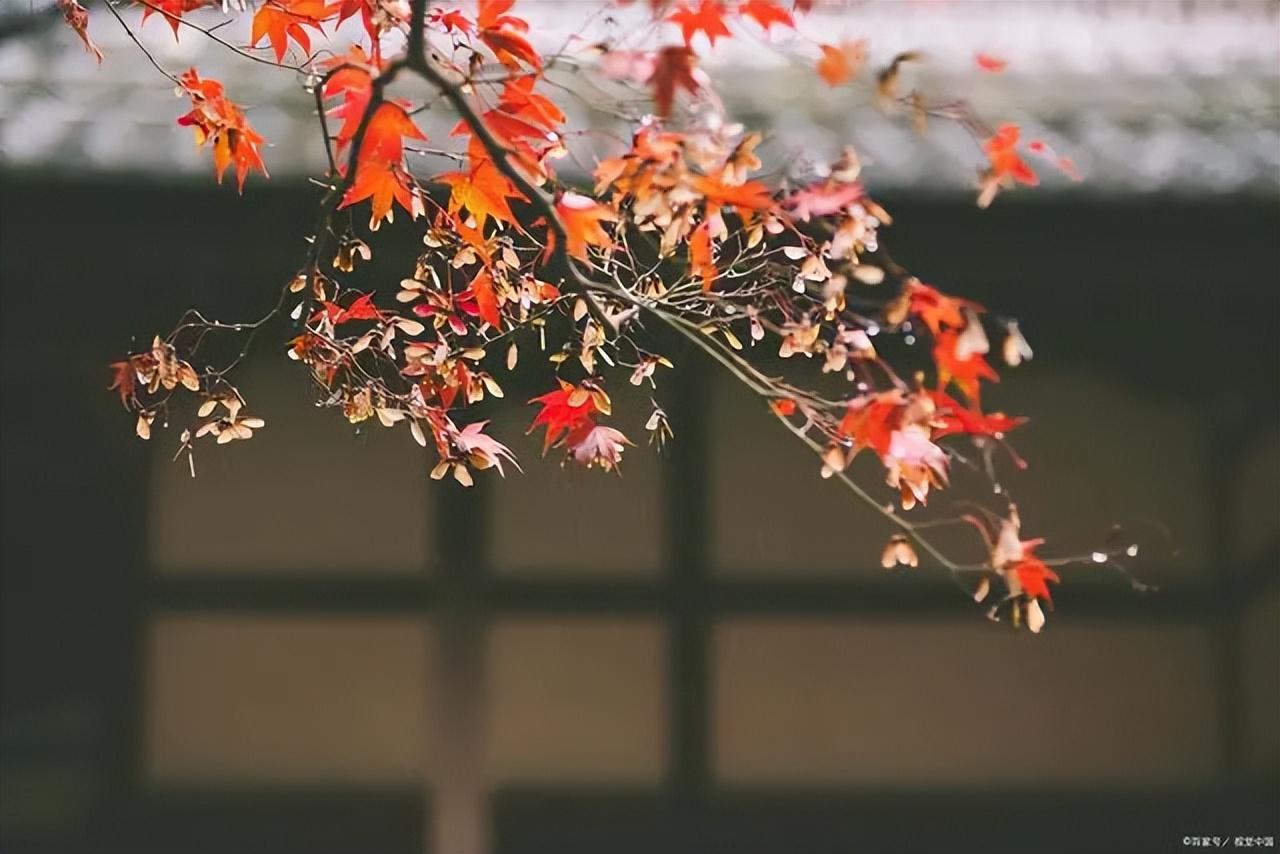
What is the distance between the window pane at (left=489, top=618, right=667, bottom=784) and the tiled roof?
6.30ft

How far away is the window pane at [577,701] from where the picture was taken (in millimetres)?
4281

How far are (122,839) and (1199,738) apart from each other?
426cm

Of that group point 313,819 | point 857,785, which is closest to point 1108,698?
point 857,785

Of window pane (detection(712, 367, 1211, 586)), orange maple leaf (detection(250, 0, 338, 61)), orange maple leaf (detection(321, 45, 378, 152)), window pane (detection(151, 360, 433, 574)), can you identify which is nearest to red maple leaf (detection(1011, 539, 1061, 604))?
orange maple leaf (detection(321, 45, 378, 152))

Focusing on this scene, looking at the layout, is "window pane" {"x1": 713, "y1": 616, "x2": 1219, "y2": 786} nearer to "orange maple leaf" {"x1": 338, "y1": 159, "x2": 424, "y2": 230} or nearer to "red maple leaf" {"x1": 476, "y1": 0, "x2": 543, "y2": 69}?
"orange maple leaf" {"x1": 338, "y1": 159, "x2": 424, "y2": 230}

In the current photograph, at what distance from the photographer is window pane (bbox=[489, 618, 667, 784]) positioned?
4.28 m

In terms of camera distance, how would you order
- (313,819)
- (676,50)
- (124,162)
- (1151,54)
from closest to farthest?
1. (676,50)
2. (124,162)
3. (313,819)
4. (1151,54)

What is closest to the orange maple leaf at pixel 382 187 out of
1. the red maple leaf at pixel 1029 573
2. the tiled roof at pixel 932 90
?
the red maple leaf at pixel 1029 573

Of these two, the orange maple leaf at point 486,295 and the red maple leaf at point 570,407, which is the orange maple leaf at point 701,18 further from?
the red maple leaf at point 570,407

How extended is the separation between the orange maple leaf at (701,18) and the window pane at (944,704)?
9.35 ft

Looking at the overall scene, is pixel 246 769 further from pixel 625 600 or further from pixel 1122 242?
pixel 1122 242

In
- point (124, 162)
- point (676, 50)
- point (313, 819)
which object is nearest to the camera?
point (676, 50)

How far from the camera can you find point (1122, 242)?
12.7 feet

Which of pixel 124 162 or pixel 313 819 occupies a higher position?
pixel 124 162
